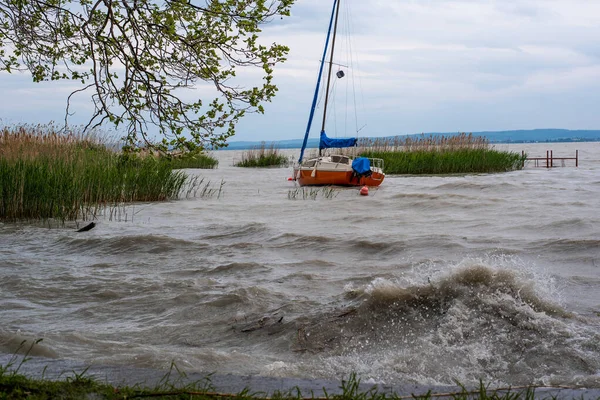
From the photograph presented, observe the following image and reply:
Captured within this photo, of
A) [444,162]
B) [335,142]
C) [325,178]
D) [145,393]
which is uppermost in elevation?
[335,142]

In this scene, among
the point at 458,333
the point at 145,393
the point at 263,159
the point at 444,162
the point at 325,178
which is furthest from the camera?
the point at 263,159

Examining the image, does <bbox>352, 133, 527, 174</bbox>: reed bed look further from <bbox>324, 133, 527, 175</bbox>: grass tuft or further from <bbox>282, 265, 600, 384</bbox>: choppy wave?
<bbox>282, 265, 600, 384</bbox>: choppy wave

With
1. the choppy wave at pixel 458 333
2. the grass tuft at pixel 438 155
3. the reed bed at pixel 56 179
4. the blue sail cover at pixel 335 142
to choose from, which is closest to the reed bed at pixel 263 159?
the grass tuft at pixel 438 155

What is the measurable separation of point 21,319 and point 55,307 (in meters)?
0.64

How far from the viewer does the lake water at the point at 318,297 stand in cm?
555

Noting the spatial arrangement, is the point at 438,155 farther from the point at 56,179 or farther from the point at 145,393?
the point at 145,393

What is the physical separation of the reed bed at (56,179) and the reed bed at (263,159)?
32134mm

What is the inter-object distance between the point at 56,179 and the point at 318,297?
833 cm

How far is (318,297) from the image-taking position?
8008mm

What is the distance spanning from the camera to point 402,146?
40.7 meters

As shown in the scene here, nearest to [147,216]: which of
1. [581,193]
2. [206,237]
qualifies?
[206,237]

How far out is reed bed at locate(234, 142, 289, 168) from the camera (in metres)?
51.2

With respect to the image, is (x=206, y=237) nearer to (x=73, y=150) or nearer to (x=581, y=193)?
(x=73, y=150)

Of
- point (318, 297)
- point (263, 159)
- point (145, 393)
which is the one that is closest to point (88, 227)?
point (318, 297)
